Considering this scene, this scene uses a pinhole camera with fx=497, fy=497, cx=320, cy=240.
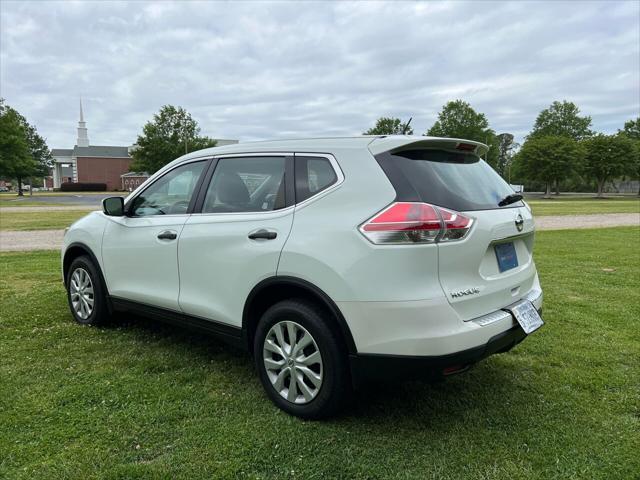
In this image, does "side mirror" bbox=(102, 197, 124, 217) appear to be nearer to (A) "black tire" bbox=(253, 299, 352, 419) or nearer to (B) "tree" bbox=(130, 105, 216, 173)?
(A) "black tire" bbox=(253, 299, 352, 419)

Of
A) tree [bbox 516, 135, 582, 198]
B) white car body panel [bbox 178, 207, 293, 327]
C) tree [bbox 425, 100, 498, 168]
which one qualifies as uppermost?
tree [bbox 425, 100, 498, 168]

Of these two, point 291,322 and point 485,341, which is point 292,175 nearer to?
point 291,322

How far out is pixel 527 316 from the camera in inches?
127

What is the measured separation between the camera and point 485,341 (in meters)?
2.84

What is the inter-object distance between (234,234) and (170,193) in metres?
1.16

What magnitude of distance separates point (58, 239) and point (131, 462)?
12.4 meters

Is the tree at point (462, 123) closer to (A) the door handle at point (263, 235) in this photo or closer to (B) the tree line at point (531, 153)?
(B) the tree line at point (531, 153)

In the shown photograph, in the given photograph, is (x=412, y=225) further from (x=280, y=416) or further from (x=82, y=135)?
(x=82, y=135)

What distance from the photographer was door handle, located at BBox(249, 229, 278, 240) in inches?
126

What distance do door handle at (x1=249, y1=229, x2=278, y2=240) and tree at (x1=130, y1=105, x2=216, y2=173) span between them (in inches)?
2350

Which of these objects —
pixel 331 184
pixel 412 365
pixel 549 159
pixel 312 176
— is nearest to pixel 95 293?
pixel 312 176

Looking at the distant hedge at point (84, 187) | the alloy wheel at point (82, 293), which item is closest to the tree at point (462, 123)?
the distant hedge at point (84, 187)

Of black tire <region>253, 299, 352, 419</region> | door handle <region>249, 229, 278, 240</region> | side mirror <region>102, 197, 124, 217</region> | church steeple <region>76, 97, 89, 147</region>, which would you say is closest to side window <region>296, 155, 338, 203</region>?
door handle <region>249, 229, 278, 240</region>

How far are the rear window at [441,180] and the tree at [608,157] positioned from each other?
64.1 m
